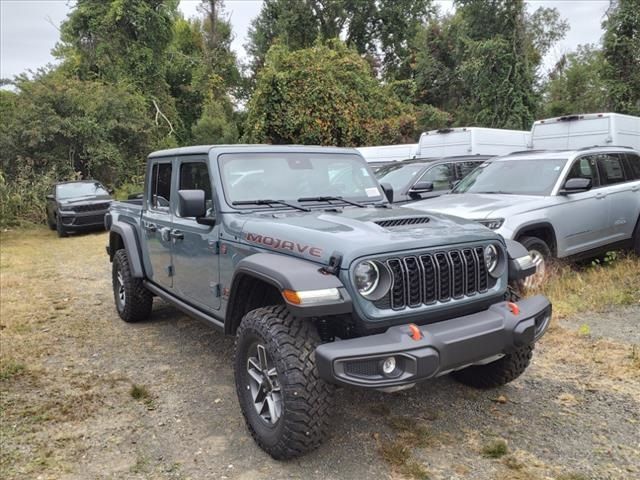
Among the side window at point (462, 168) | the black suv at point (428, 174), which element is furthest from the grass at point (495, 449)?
the side window at point (462, 168)

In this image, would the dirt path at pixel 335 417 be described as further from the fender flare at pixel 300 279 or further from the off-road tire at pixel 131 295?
the fender flare at pixel 300 279

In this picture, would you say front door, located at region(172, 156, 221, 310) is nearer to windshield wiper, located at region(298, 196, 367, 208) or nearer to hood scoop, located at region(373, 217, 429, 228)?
windshield wiper, located at region(298, 196, 367, 208)

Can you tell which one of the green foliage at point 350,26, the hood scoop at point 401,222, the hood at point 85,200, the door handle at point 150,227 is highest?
the green foliage at point 350,26

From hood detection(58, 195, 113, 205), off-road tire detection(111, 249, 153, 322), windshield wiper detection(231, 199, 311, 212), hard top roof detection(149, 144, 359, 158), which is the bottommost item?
off-road tire detection(111, 249, 153, 322)

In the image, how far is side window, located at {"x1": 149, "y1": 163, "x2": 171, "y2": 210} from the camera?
4.94 meters

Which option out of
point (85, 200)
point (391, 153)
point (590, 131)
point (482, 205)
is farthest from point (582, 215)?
point (85, 200)

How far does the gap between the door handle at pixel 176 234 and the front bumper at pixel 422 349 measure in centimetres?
214

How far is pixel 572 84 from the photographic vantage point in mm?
25078

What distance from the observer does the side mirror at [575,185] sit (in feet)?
20.4

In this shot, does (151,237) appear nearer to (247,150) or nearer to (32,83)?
(247,150)

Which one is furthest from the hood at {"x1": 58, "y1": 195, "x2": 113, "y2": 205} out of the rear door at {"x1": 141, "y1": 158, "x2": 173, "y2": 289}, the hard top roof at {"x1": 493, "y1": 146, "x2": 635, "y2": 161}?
the hard top roof at {"x1": 493, "y1": 146, "x2": 635, "y2": 161}

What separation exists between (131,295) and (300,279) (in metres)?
3.57

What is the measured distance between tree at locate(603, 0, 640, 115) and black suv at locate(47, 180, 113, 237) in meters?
15.9

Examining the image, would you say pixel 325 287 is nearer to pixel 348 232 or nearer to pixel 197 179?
pixel 348 232
